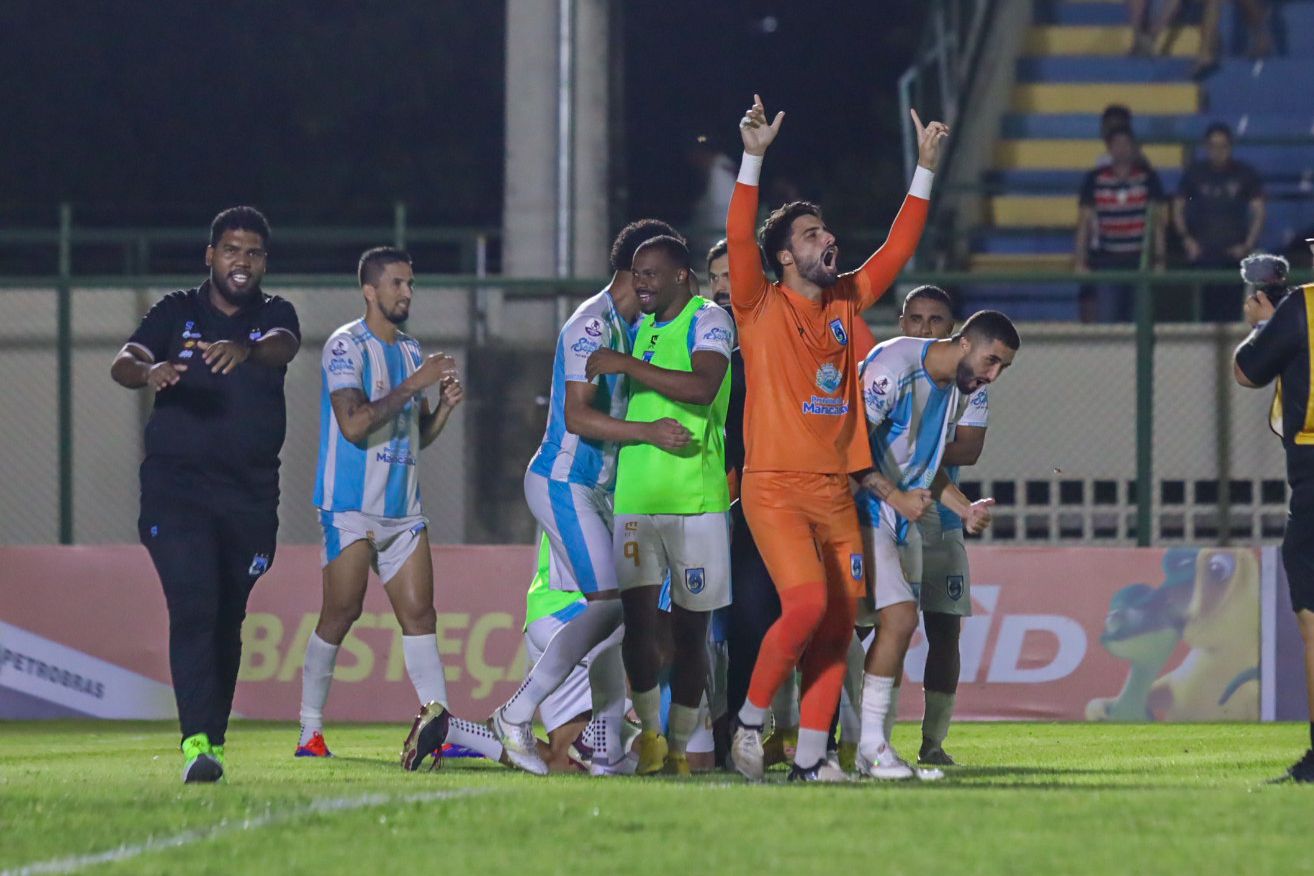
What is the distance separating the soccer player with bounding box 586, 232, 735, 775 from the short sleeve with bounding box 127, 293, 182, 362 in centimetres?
164

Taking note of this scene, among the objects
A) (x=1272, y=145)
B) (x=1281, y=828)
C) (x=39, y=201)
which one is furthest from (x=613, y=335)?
(x=39, y=201)

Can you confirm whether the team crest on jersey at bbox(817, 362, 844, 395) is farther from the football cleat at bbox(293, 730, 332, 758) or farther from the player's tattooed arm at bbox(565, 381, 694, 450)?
the football cleat at bbox(293, 730, 332, 758)

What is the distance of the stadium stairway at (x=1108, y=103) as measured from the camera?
19.5 meters

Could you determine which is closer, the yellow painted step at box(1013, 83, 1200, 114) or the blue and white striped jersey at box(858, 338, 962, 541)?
the blue and white striped jersey at box(858, 338, 962, 541)

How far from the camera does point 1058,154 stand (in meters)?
20.6

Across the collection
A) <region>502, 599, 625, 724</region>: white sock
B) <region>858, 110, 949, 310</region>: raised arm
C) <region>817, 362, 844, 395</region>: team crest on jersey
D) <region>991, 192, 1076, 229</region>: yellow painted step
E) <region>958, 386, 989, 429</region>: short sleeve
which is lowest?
<region>502, 599, 625, 724</region>: white sock

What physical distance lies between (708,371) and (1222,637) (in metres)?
5.77

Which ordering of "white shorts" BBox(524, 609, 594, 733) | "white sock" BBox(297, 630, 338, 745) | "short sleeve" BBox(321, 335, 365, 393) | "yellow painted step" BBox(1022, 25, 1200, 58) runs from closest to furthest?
"white shorts" BBox(524, 609, 594, 733) → "short sleeve" BBox(321, 335, 365, 393) → "white sock" BBox(297, 630, 338, 745) → "yellow painted step" BBox(1022, 25, 1200, 58)

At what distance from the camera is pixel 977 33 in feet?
67.7

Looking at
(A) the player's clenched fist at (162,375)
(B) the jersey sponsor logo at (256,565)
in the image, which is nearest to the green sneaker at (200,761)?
(B) the jersey sponsor logo at (256,565)

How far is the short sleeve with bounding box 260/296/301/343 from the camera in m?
8.58

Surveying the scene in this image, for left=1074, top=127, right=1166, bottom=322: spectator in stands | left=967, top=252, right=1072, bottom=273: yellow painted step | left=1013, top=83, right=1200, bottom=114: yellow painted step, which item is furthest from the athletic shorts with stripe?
left=1013, top=83, right=1200, bottom=114: yellow painted step

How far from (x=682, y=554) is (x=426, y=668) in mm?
1575

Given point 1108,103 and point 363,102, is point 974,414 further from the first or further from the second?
point 363,102
